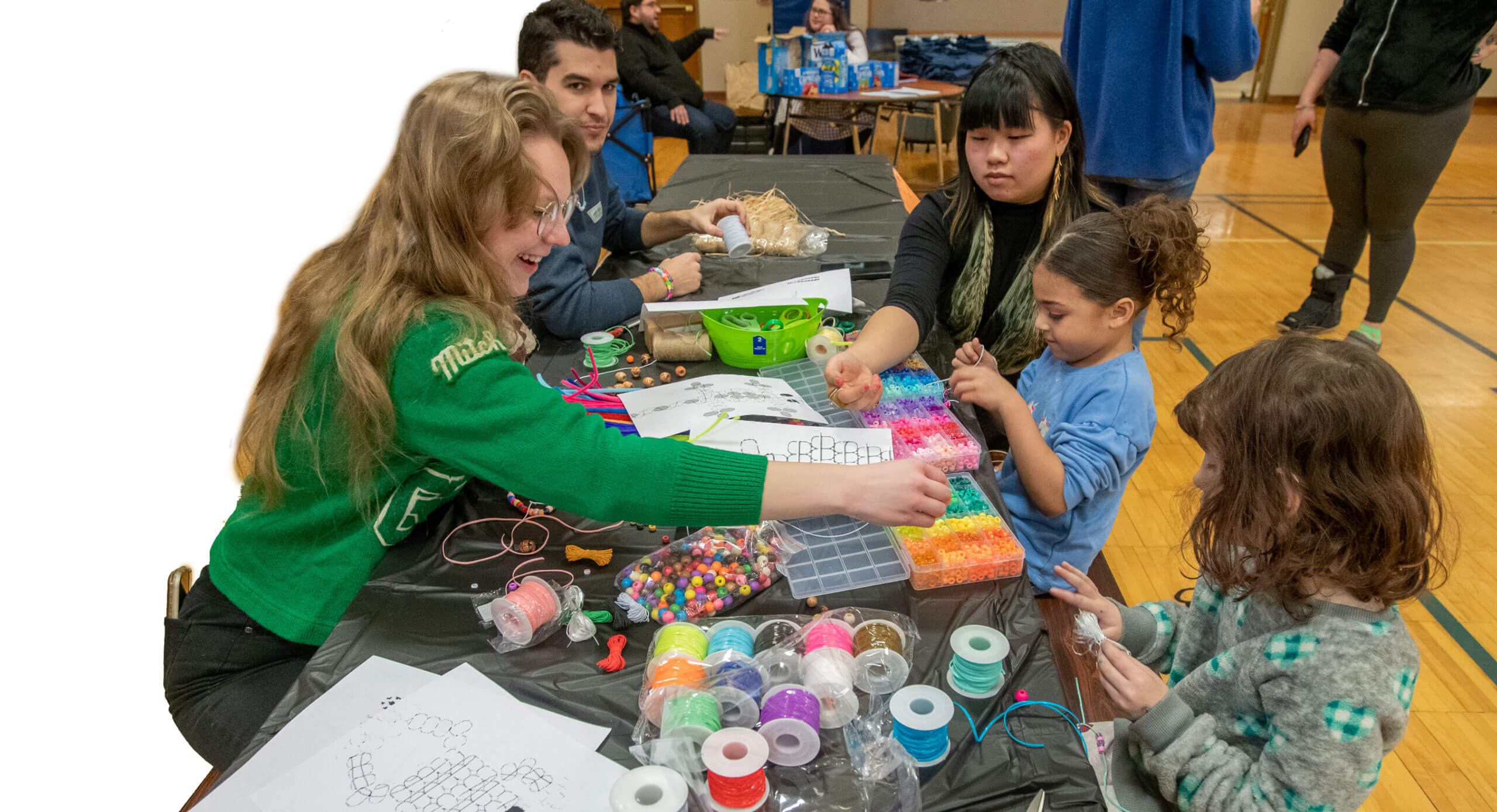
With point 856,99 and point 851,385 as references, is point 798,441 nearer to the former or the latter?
point 851,385

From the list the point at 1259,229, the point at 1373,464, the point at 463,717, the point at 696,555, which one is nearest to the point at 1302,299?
the point at 1259,229

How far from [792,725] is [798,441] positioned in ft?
2.06

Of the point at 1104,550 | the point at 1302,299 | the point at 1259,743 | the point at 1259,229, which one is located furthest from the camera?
the point at 1259,229

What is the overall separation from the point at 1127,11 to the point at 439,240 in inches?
95.8

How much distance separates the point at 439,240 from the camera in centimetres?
117

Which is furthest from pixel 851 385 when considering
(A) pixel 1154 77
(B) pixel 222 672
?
(A) pixel 1154 77

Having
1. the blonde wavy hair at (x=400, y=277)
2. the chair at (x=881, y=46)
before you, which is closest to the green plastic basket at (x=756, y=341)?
the blonde wavy hair at (x=400, y=277)

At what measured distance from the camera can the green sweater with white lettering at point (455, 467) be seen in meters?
1.11

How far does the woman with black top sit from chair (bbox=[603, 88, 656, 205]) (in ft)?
8.37

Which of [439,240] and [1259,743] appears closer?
[1259,743]

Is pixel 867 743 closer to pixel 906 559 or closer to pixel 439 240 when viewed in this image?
pixel 906 559

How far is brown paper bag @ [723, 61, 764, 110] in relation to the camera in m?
7.07

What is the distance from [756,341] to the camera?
184cm

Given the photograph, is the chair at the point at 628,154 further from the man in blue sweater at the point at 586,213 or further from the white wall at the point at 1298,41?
the white wall at the point at 1298,41
